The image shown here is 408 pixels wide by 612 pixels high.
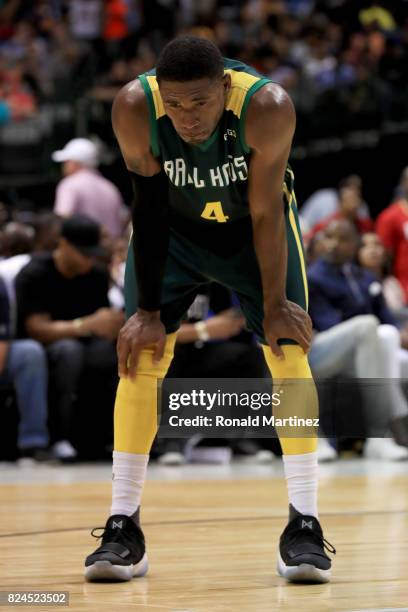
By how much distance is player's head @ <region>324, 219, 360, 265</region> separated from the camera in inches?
340

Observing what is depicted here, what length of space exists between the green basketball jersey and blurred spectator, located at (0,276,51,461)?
167 inches

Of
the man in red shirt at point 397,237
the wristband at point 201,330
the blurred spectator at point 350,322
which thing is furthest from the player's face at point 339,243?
the man in red shirt at point 397,237

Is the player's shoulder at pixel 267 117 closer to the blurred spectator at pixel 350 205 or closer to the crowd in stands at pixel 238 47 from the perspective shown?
the blurred spectator at pixel 350 205

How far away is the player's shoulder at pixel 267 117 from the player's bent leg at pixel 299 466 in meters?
0.64

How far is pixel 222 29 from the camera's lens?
15.2 m

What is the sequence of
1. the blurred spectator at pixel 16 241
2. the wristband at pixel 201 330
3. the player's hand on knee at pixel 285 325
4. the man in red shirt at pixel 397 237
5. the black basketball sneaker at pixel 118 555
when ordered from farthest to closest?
1. the man in red shirt at pixel 397 237
2. the blurred spectator at pixel 16 241
3. the wristband at pixel 201 330
4. the player's hand on knee at pixel 285 325
5. the black basketball sneaker at pixel 118 555

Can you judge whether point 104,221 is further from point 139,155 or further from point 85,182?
point 139,155

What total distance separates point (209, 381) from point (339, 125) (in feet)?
33.8


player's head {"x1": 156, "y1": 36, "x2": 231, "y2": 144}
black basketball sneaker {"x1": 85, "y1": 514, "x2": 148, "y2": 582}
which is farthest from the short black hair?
black basketball sneaker {"x1": 85, "y1": 514, "x2": 148, "y2": 582}

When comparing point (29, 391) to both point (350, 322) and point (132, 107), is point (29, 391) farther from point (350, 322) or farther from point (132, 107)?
point (132, 107)

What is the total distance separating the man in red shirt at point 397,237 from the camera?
10211 millimetres

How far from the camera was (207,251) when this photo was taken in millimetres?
3736

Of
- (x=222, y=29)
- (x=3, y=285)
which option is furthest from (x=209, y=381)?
(x=222, y=29)

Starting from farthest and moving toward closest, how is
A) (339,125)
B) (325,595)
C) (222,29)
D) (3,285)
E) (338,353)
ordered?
1. (222,29)
2. (339,125)
3. (338,353)
4. (3,285)
5. (325,595)
